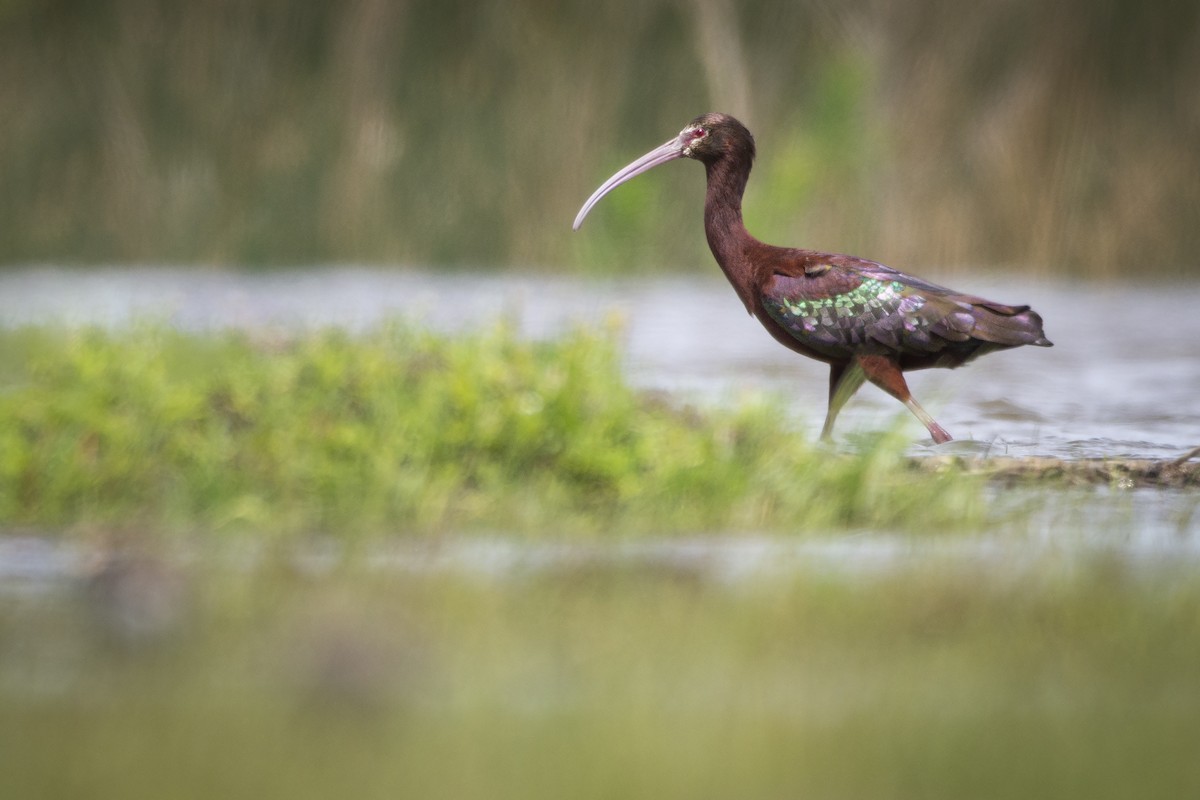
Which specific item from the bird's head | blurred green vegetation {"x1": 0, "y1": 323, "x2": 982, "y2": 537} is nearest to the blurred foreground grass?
blurred green vegetation {"x1": 0, "y1": 323, "x2": 982, "y2": 537}

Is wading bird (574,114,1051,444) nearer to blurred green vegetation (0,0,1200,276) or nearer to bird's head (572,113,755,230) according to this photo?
bird's head (572,113,755,230)

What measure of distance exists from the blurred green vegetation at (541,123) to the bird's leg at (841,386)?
6.02m

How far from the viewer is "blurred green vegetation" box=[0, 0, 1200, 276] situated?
1320cm

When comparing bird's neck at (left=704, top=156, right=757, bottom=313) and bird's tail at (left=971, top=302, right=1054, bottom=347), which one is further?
bird's neck at (left=704, top=156, right=757, bottom=313)

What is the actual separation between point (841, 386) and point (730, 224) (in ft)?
2.47

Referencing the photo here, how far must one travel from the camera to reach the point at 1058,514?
17.0ft

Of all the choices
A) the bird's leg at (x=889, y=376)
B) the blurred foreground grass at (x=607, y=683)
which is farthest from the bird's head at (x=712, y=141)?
the blurred foreground grass at (x=607, y=683)

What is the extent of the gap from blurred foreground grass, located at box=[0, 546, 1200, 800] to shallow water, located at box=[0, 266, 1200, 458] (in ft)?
6.51

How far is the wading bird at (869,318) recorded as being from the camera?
6.21 meters

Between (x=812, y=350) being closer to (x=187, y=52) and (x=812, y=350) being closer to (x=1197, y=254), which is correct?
(x=1197, y=254)

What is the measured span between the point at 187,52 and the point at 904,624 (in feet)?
37.6

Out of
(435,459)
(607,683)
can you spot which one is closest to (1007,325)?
(435,459)

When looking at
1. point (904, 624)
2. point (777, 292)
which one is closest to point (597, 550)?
point (904, 624)

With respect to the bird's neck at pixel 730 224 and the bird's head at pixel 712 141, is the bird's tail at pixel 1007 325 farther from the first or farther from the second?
the bird's head at pixel 712 141
